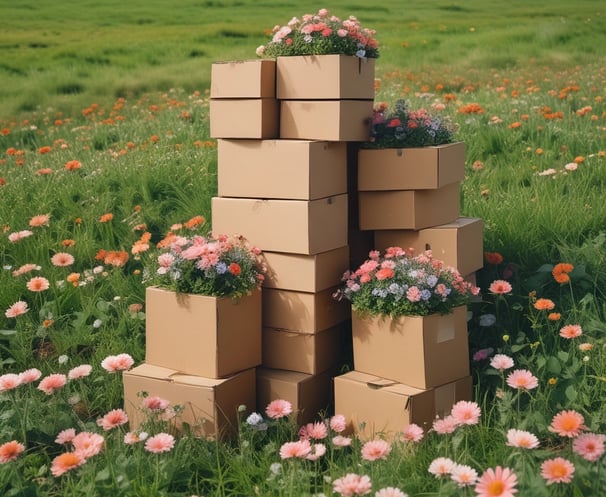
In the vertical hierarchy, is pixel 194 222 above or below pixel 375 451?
above

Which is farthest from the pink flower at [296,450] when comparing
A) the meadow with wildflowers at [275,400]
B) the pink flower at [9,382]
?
the pink flower at [9,382]

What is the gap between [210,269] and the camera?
9.55ft

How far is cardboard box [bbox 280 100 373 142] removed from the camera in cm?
304

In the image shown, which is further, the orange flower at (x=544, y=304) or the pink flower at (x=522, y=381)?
the orange flower at (x=544, y=304)

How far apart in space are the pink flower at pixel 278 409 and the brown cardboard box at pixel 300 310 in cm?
32

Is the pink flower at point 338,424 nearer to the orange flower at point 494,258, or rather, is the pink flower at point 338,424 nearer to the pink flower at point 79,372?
the pink flower at point 79,372

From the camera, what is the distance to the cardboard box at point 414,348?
9.29 feet

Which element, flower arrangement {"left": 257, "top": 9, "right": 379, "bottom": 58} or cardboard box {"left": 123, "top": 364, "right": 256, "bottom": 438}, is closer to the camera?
cardboard box {"left": 123, "top": 364, "right": 256, "bottom": 438}

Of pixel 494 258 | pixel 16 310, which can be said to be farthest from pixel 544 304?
pixel 16 310

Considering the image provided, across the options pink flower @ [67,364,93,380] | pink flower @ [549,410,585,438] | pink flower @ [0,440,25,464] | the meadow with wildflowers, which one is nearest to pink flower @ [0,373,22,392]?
the meadow with wildflowers

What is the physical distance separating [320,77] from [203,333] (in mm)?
960

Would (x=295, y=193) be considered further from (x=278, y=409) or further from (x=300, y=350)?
(x=278, y=409)

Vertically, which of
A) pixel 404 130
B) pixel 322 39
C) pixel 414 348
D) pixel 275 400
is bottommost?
pixel 275 400

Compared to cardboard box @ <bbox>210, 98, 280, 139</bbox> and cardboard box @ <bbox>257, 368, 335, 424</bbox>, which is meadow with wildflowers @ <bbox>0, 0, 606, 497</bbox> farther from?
cardboard box @ <bbox>210, 98, 280, 139</bbox>
